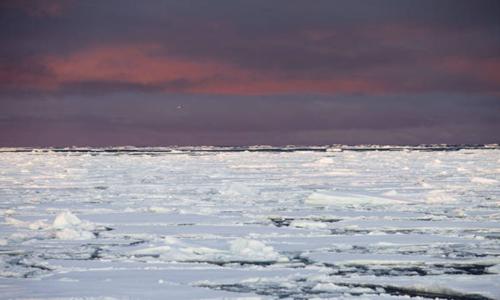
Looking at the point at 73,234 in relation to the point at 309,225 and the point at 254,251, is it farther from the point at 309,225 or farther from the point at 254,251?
the point at 309,225

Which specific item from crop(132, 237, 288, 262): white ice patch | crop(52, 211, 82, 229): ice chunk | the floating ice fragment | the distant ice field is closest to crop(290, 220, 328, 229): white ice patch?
the distant ice field

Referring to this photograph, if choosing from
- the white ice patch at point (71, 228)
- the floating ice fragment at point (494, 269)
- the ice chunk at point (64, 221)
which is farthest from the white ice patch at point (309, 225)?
the floating ice fragment at point (494, 269)

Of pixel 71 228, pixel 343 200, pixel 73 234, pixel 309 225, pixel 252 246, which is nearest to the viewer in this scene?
pixel 252 246

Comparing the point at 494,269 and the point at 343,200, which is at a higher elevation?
the point at 343,200

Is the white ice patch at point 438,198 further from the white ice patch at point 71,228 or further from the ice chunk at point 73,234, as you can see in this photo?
the ice chunk at point 73,234

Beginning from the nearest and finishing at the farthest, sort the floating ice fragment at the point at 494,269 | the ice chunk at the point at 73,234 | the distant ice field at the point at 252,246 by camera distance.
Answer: the distant ice field at the point at 252,246, the floating ice fragment at the point at 494,269, the ice chunk at the point at 73,234

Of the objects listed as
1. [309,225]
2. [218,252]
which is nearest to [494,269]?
[218,252]

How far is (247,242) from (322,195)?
18.4ft

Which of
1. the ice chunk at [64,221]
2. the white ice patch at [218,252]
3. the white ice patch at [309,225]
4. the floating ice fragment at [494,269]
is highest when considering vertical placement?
the ice chunk at [64,221]

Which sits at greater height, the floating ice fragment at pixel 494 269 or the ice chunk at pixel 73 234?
the ice chunk at pixel 73 234

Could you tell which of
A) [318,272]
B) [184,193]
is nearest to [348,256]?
[318,272]

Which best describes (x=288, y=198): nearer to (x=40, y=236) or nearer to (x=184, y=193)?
(x=184, y=193)

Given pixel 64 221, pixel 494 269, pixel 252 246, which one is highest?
pixel 64 221

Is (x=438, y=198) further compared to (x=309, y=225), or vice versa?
(x=438, y=198)
